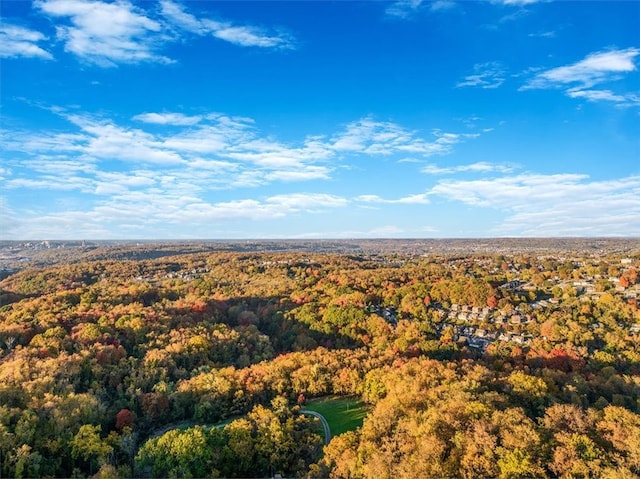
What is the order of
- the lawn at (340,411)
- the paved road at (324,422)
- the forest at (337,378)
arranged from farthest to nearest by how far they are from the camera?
the lawn at (340,411) → the paved road at (324,422) → the forest at (337,378)

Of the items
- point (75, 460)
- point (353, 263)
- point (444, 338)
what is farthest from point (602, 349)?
point (353, 263)

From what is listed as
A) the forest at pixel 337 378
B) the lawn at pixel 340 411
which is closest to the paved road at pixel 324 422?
the lawn at pixel 340 411

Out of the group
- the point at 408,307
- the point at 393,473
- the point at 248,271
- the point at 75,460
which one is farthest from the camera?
the point at 248,271

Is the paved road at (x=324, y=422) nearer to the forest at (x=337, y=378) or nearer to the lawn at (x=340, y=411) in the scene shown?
the lawn at (x=340, y=411)

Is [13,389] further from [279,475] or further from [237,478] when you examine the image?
[279,475]

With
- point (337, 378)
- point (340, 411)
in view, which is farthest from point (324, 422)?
point (337, 378)

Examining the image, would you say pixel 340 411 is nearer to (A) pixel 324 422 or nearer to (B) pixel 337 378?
(A) pixel 324 422
